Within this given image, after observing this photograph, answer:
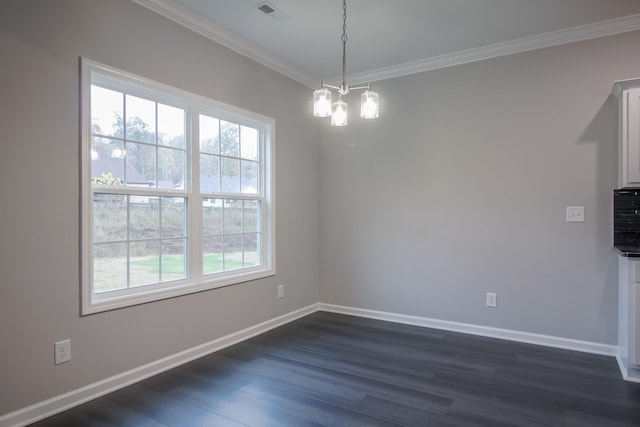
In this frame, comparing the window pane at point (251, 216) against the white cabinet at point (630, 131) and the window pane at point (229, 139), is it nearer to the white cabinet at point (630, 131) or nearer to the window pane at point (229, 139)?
the window pane at point (229, 139)

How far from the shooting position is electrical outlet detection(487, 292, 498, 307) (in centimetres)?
359

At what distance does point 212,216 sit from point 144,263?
725 millimetres

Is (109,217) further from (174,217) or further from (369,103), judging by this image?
(369,103)

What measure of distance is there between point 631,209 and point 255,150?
3.31m

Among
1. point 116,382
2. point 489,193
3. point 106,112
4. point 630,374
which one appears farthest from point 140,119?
point 630,374

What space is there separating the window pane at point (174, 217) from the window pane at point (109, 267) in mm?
365

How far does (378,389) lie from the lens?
8.36ft

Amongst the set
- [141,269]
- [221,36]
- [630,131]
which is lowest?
[141,269]

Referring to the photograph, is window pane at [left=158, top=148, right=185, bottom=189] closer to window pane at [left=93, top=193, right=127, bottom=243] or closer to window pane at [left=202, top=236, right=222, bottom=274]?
window pane at [left=93, top=193, right=127, bottom=243]

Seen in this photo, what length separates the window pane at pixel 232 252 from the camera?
349 cm

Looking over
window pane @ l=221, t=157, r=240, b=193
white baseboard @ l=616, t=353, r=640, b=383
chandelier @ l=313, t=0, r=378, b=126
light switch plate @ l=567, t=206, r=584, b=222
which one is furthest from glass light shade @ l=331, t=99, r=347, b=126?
white baseboard @ l=616, t=353, r=640, b=383

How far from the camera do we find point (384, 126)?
164 inches

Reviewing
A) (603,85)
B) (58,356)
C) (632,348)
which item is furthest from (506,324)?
(58,356)

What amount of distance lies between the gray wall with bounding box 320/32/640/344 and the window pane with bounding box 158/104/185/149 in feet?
6.36
